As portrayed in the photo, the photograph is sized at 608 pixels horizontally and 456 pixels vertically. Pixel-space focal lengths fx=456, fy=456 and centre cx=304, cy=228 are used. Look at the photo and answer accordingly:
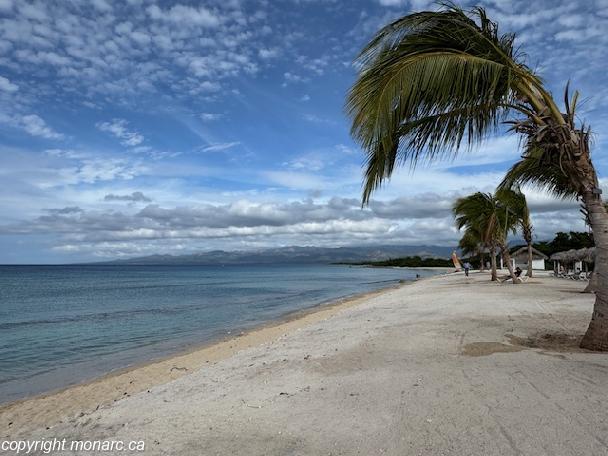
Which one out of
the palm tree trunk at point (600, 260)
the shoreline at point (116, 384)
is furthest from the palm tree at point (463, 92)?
the shoreline at point (116, 384)

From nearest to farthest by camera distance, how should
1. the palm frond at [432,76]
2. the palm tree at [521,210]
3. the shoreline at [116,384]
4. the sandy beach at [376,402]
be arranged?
1. the sandy beach at [376,402]
2. the palm frond at [432,76]
3. the shoreline at [116,384]
4. the palm tree at [521,210]

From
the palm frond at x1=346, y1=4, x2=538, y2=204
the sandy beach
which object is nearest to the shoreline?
the sandy beach

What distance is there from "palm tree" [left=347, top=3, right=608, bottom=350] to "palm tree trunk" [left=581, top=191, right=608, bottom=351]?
0.01 metres

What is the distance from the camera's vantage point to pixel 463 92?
621cm

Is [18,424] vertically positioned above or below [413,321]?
below

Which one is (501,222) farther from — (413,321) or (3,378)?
(3,378)

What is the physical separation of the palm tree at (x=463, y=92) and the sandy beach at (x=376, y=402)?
5.71ft

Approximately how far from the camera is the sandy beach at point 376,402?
3.84 metres

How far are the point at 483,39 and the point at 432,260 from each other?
129144 mm

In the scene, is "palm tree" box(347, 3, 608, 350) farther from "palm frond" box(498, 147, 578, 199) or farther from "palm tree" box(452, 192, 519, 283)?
"palm tree" box(452, 192, 519, 283)

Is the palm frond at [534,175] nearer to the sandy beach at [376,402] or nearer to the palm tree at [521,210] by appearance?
the sandy beach at [376,402]

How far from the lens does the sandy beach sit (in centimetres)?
384

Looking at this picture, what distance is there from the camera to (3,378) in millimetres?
10602

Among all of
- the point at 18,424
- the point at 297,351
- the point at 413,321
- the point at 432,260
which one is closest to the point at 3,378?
the point at 18,424
